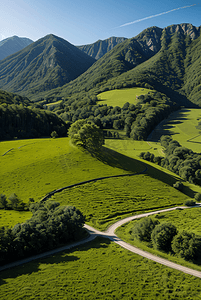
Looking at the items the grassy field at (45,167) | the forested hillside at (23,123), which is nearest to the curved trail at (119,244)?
the grassy field at (45,167)

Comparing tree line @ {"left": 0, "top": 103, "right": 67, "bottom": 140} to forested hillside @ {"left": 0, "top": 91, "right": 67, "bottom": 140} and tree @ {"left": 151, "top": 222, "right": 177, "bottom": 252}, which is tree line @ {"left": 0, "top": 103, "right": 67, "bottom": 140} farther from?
tree @ {"left": 151, "top": 222, "right": 177, "bottom": 252}

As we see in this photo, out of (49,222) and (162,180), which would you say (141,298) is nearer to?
(49,222)

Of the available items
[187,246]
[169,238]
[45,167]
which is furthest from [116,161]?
[187,246]

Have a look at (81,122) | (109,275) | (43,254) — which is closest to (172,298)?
(109,275)

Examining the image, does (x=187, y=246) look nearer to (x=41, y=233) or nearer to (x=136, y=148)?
(x=41, y=233)

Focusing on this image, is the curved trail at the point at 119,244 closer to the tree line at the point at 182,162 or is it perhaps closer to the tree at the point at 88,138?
the tree at the point at 88,138
